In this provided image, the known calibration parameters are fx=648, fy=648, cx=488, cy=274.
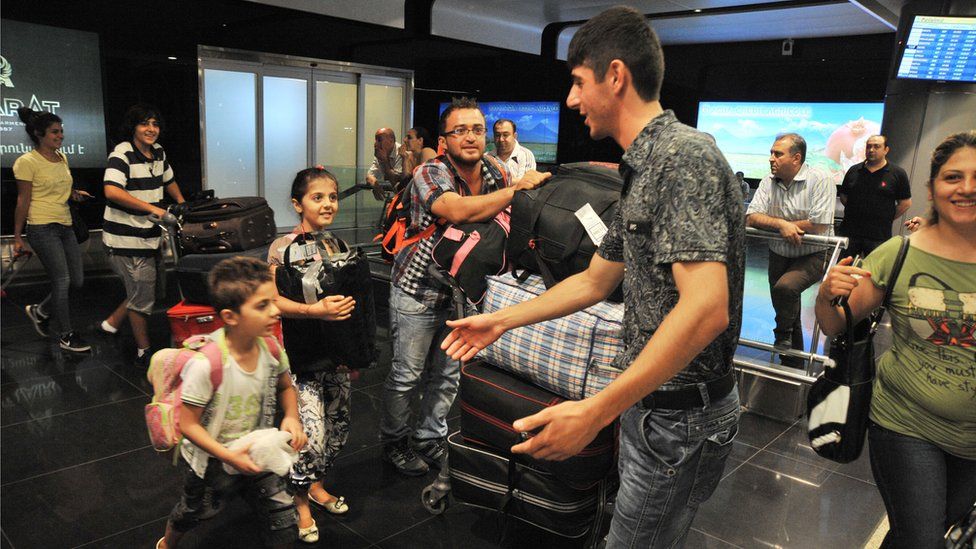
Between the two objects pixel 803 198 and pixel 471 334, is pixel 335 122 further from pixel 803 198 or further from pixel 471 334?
pixel 471 334

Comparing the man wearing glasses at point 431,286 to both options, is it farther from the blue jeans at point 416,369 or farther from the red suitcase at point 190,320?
the red suitcase at point 190,320

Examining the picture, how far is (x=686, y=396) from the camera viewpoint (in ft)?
4.90

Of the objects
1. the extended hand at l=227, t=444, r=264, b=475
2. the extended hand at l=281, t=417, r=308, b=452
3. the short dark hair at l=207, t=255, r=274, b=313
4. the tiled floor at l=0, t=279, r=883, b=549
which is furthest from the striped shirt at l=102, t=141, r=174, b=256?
the extended hand at l=227, t=444, r=264, b=475

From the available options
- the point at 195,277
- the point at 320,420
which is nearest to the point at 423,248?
the point at 320,420

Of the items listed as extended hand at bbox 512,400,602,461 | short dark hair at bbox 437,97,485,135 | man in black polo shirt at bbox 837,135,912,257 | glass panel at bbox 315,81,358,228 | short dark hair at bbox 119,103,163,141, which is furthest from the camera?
glass panel at bbox 315,81,358,228

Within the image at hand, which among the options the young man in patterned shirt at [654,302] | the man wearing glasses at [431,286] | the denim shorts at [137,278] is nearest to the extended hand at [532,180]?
the man wearing glasses at [431,286]

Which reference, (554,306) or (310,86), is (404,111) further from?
(554,306)

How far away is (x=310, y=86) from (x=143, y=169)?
5.96 metres

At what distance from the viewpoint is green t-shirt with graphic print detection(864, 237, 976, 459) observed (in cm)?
189

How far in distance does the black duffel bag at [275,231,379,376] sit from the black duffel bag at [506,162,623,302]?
68 centimetres

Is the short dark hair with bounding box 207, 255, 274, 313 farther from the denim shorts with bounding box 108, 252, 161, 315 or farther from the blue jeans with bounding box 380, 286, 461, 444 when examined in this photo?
the denim shorts with bounding box 108, 252, 161, 315

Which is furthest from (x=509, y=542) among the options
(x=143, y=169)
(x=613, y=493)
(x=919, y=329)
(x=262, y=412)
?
(x=143, y=169)

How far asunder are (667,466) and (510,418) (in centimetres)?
93

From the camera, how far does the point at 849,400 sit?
6.70 feet
